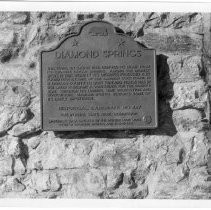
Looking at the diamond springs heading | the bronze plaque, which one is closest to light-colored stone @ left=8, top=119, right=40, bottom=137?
the bronze plaque

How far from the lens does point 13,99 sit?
4.87 metres

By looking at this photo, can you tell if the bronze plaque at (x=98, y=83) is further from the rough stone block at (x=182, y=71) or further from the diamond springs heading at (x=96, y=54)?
the rough stone block at (x=182, y=71)

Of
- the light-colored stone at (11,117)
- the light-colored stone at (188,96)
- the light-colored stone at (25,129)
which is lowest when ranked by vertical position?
the light-colored stone at (25,129)

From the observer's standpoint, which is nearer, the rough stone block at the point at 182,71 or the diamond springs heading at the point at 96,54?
the diamond springs heading at the point at 96,54

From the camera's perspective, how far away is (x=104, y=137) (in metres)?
4.85

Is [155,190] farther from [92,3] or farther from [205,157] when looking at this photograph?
[92,3]

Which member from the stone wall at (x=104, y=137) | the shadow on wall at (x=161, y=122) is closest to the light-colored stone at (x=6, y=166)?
the stone wall at (x=104, y=137)

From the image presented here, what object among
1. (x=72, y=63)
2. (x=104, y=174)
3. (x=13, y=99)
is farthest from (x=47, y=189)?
(x=72, y=63)

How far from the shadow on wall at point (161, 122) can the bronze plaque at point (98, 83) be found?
11cm

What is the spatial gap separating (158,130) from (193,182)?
0.61m

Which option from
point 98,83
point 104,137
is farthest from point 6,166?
point 98,83

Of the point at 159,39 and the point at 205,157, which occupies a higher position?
the point at 159,39

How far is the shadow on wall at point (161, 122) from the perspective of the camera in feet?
15.9

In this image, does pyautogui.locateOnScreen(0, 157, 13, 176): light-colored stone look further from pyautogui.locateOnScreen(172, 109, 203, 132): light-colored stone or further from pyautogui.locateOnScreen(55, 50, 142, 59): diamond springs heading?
pyautogui.locateOnScreen(172, 109, 203, 132): light-colored stone
